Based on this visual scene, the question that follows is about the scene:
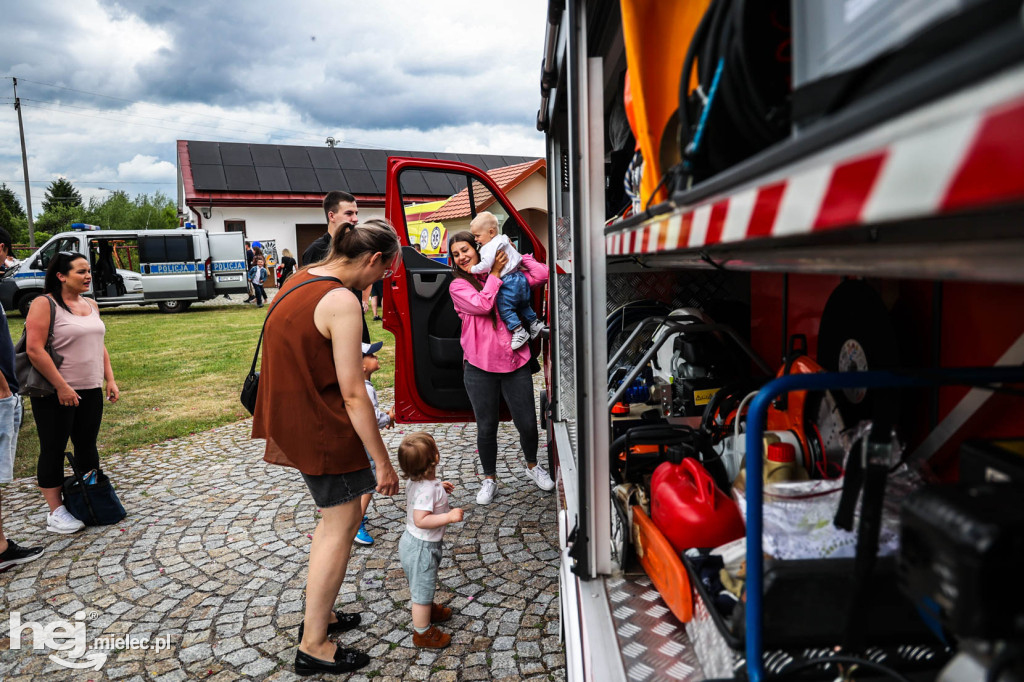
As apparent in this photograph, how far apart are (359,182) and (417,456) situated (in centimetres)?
2707

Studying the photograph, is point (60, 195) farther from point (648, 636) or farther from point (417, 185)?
point (648, 636)

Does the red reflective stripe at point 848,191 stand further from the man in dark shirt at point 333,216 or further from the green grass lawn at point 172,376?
the green grass lawn at point 172,376

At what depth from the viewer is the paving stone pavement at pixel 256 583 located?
9.21 ft

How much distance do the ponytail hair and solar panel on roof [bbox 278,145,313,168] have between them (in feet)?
91.3

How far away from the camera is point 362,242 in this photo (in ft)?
8.58

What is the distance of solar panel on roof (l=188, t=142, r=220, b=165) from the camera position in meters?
26.9

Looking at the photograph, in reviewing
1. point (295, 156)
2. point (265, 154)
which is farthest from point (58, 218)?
point (295, 156)

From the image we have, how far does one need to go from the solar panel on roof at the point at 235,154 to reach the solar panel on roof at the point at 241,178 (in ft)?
1.89

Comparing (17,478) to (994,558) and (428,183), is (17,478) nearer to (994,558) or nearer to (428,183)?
(994,558)

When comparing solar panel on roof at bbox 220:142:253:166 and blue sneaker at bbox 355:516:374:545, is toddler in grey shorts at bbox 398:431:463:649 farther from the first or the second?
solar panel on roof at bbox 220:142:253:166

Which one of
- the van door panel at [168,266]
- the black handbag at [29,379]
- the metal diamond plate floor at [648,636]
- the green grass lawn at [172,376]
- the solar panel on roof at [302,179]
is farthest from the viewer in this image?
the solar panel on roof at [302,179]

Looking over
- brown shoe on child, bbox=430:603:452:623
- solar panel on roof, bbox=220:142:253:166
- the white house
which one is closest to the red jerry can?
brown shoe on child, bbox=430:603:452:623

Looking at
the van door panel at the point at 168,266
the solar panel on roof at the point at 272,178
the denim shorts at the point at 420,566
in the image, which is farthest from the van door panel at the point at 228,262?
the denim shorts at the point at 420,566

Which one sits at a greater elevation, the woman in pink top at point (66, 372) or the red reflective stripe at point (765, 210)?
the red reflective stripe at point (765, 210)
